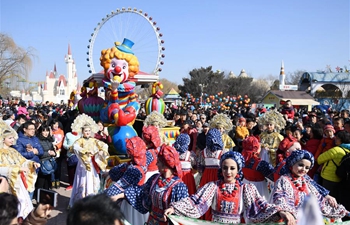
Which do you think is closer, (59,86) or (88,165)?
(88,165)

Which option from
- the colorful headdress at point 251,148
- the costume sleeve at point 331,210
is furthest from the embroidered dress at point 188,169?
the costume sleeve at point 331,210

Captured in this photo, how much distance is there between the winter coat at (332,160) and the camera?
5004 millimetres

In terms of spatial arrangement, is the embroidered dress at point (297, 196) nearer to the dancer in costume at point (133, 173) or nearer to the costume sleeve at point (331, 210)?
the costume sleeve at point (331, 210)

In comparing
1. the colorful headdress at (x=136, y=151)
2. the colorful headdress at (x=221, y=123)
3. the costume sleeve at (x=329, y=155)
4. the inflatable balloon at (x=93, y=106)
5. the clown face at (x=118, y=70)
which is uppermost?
the clown face at (x=118, y=70)

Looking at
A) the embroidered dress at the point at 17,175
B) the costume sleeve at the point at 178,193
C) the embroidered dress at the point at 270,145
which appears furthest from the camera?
the embroidered dress at the point at 270,145

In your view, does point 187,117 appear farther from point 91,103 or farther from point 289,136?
point 289,136

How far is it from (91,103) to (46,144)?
8.74 feet

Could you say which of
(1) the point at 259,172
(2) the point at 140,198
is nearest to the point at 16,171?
(2) the point at 140,198

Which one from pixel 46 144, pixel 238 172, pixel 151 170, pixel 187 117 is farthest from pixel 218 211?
pixel 187 117

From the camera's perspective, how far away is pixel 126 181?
4.00 meters

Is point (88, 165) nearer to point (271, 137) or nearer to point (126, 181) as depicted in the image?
point (126, 181)

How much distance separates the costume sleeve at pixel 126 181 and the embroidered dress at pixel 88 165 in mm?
1822

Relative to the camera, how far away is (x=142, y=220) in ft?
14.9

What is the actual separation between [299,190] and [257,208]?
0.64m
